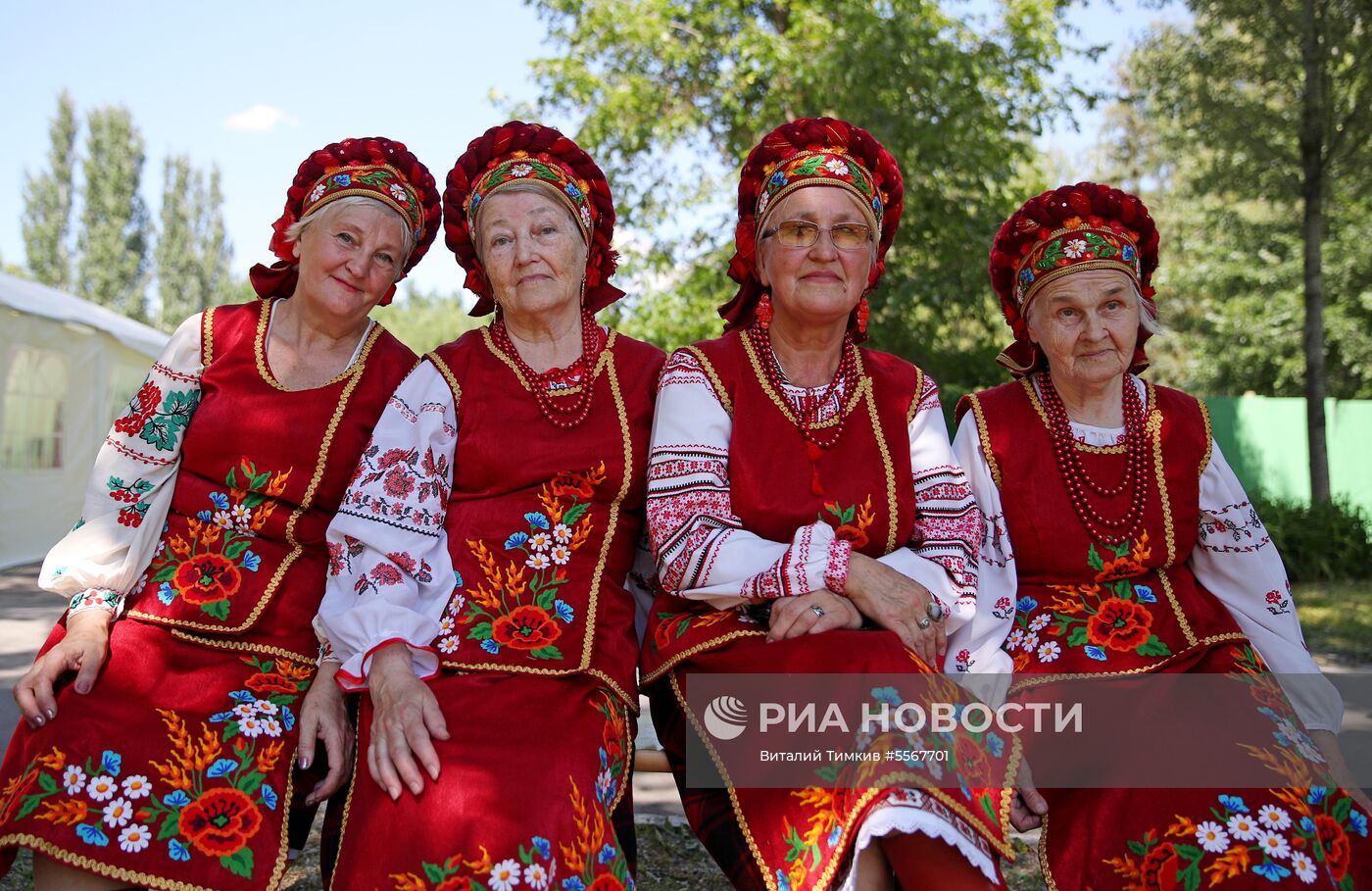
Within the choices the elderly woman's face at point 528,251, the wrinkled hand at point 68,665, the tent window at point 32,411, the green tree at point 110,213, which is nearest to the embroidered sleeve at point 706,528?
the elderly woman's face at point 528,251

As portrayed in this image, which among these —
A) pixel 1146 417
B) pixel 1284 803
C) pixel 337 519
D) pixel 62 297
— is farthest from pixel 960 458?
pixel 62 297

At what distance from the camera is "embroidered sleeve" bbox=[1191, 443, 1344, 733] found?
2416 mm

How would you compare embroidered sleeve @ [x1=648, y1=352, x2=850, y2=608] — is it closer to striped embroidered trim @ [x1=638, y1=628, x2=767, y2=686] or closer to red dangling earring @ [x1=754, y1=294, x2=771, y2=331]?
striped embroidered trim @ [x1=638, y1=628, x2=767, y2=686]

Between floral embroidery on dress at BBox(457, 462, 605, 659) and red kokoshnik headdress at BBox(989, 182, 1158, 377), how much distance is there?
3.72ft

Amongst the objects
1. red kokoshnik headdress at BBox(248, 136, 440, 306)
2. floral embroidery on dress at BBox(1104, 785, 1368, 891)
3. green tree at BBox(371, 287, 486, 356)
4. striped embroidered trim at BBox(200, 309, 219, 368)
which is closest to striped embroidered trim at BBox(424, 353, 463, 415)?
red kokoshnik headdress at BBox(248, 136, 440, 306)

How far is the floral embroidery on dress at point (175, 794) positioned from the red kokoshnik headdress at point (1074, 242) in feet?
6.46

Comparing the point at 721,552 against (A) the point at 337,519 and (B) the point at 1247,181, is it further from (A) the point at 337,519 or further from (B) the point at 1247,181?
(B) the point at 1247,181

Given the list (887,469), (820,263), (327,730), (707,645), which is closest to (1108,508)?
(887,469)

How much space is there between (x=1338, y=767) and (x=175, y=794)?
2446 millimetres

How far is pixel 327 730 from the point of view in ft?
7.36

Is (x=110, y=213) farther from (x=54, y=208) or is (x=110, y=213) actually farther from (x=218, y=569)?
(x=218, y=569)

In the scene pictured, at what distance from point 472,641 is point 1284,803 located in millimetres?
1669

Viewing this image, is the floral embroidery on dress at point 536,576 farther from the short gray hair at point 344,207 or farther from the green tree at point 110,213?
the green tree at point 110,213

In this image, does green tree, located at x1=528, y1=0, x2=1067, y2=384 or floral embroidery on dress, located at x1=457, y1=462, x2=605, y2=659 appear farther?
green tree, located at x1=528, y1=0, x2=1067, y2=384
